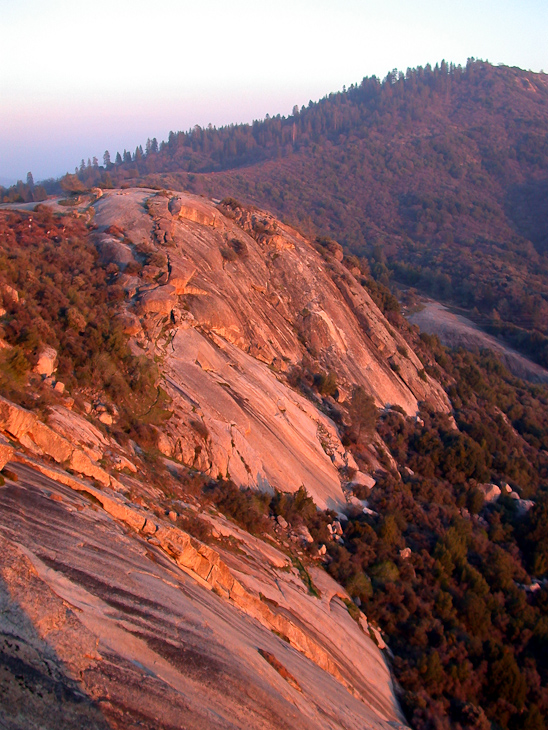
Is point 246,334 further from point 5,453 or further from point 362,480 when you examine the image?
point 5,453

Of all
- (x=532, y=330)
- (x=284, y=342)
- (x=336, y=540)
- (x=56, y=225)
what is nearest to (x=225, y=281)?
(x=284, y=342)

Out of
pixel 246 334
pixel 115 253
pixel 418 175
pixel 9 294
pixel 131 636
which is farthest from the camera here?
pixel 418 175

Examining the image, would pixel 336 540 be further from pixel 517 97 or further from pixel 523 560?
pixel 517 97

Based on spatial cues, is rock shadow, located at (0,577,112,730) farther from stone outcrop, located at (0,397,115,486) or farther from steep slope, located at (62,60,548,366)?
steep slope, located at (62,60,548,366)

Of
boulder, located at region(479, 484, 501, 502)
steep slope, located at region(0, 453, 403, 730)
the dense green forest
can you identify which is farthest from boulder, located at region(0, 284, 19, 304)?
the dense green forest

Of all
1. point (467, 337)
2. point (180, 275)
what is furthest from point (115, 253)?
point (467, 337)

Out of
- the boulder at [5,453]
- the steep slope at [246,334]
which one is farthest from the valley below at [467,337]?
the boulder at [5,453]
